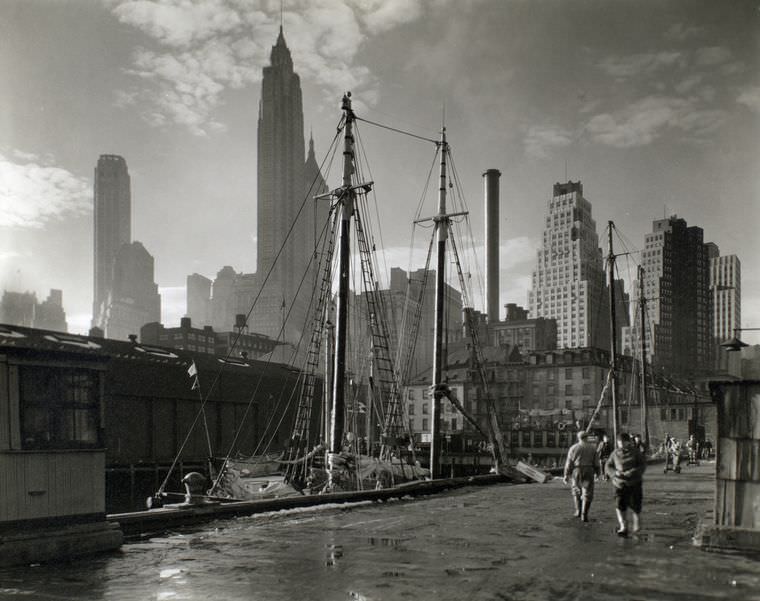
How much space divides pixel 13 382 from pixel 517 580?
7.56 meters

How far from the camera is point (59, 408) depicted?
11516 mm

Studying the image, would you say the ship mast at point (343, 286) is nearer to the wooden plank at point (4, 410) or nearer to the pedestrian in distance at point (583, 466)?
the pedestrian in distance at point (583, 466)

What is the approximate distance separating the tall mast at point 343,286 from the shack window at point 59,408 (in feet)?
43.6

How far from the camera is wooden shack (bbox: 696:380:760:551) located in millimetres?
11258

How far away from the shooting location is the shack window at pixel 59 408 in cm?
1107

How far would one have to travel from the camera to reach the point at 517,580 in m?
9.73

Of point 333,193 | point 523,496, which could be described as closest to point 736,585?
point 523,496

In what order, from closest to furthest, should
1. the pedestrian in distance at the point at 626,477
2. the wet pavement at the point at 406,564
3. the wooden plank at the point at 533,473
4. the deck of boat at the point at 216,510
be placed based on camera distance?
the wet pavement at the point at 406,564
the pedestrian in distance at the point at 626,477
the deck of boat at the point at 216,510
the wooden plank at the point at 533,473

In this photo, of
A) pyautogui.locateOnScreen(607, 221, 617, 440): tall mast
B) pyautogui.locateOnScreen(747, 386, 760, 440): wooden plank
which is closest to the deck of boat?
pyautogui.locateOnScreen(747, 386, 760, 440): wooden plank

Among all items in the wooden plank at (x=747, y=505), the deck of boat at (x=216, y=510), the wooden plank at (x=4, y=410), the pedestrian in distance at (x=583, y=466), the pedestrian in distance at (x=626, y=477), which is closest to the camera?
the wooden plank at (x=4, y=410)

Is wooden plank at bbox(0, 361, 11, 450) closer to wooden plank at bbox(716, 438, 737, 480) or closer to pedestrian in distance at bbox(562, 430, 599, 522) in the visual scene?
pedestrian in distance at bbox(562, 430, 599, 522)

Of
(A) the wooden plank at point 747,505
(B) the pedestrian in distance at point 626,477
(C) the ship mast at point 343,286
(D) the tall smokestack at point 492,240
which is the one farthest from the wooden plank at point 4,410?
(D) the tall smokestack at point 492,240

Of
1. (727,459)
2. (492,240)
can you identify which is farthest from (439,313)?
(492,240)

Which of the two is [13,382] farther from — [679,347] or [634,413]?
[679,347]
